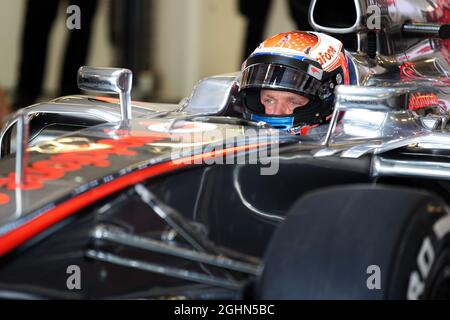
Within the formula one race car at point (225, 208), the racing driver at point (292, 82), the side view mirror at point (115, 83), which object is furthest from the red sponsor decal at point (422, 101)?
the side view mirror at point (115, 83)

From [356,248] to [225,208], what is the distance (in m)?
0.51

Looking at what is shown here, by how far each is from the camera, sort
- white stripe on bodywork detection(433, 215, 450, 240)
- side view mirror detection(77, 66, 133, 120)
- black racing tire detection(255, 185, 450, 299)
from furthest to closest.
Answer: side view mirror detection(77, 66, 133, 120)
white stripe on bodywork detection(433, 215, 450, 240)
black racing tire detection(255, 185, 450, 299)

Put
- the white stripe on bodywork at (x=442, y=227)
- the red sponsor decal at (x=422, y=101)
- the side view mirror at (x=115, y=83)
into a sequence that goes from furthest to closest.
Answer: the red sponsor decal at (x=422, y=101), the side view mirror at (x=115, y=83), the white stripe on bodywork at (x=442, y=227)

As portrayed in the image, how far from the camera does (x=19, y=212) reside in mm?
1945

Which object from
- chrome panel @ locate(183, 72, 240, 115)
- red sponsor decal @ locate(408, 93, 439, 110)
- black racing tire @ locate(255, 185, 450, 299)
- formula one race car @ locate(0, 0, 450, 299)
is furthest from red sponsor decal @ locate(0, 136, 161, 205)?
red sponsor decal @ locate(408, 93, 439, 110)

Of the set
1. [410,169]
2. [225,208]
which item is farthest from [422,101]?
[225,208]

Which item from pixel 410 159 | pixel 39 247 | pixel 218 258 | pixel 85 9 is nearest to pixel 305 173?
pixel 410 159

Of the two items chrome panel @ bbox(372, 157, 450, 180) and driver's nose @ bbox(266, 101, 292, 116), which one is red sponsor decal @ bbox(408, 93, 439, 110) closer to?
driver's nose @ bbox(266, 101, 292, 116)

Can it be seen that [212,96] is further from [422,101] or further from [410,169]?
[410,169]

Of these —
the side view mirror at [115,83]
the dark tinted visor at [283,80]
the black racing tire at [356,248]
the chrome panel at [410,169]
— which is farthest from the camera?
the dark tinted visor at [283,80]

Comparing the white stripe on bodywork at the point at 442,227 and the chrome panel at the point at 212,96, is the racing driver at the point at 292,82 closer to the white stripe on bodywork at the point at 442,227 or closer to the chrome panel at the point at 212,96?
the chrome panel at the point at 212,96

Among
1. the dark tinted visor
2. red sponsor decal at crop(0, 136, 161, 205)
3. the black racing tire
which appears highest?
the dark tinted visor

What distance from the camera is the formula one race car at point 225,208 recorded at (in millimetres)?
1924

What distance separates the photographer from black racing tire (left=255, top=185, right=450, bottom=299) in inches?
74.8
